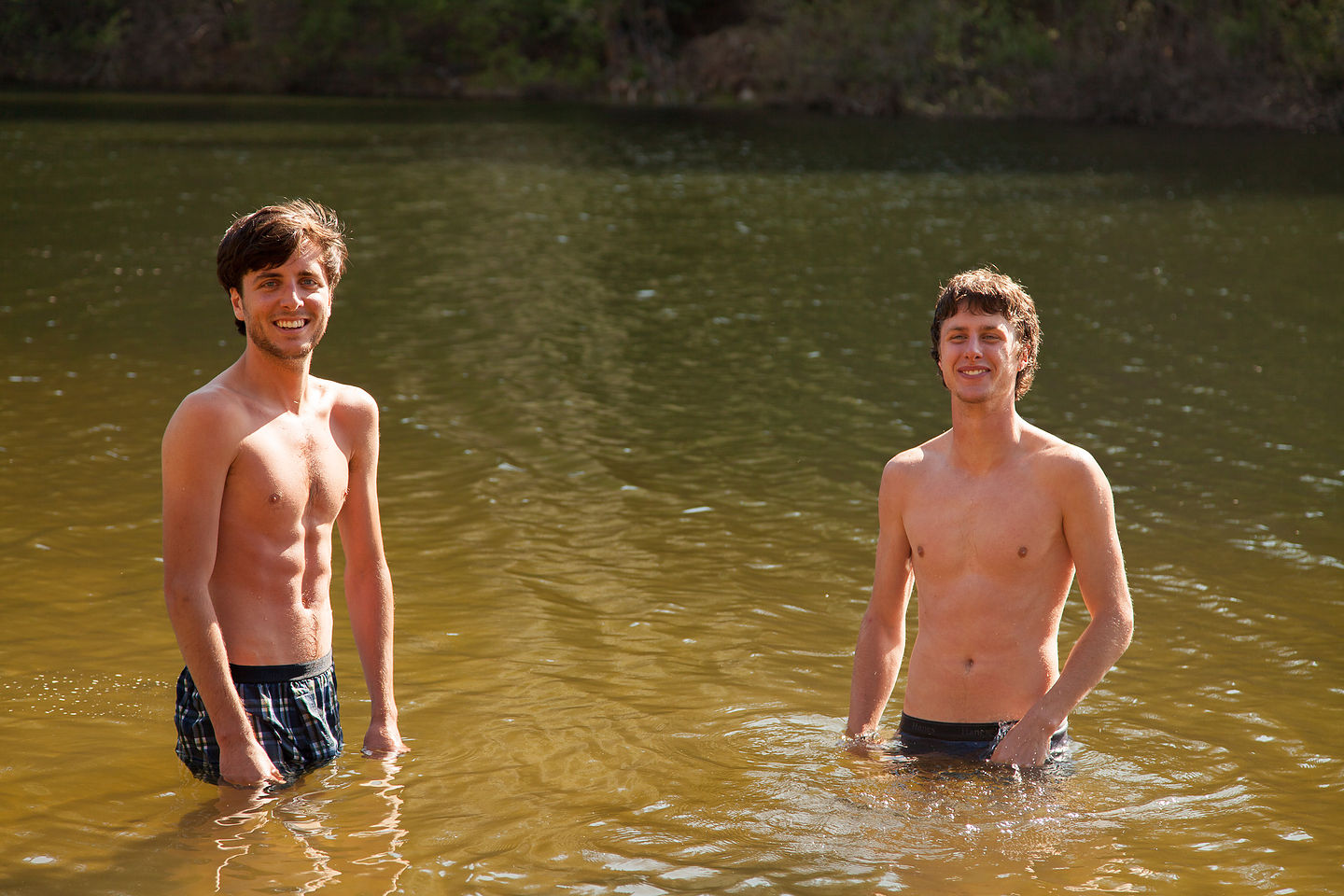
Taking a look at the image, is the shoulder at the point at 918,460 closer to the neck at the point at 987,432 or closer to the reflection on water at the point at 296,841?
the neck at the point at 987,432

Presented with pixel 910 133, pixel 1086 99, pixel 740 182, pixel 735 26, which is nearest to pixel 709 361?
pixel 740 182

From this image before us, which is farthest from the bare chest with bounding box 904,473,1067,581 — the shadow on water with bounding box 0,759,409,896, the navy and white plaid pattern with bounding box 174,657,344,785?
the shadow on water with bounding box 0,759,409,896

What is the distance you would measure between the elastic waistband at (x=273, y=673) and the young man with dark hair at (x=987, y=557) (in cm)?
181

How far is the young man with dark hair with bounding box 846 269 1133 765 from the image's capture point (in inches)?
177

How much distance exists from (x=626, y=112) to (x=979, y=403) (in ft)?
171

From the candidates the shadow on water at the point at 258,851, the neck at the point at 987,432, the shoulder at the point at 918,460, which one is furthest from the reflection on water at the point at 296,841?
the neck at the point at 987,432

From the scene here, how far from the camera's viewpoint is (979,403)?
4.65 meters

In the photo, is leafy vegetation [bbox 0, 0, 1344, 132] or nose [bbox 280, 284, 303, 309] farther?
leafy vegetation [bbox 0, 0, 1344, 132]

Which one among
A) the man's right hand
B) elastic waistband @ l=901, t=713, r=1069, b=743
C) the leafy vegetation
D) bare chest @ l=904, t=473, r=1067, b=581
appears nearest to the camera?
the man's right hand

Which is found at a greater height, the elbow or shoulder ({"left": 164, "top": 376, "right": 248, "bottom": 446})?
shoulder ({"left": 164, "top": 376, "right": 248, "bottom": 446})

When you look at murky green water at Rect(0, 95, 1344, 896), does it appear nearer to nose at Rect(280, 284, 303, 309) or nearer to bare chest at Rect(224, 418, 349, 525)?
bare chest at Rect(224, 418, 349, 525)

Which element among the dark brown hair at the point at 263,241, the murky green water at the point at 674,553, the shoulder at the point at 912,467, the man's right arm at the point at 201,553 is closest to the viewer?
the man's right arm at the point at 201,553

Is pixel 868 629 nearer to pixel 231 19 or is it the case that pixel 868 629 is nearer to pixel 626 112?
pixel 626 112

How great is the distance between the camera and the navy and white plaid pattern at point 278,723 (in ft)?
14.2
